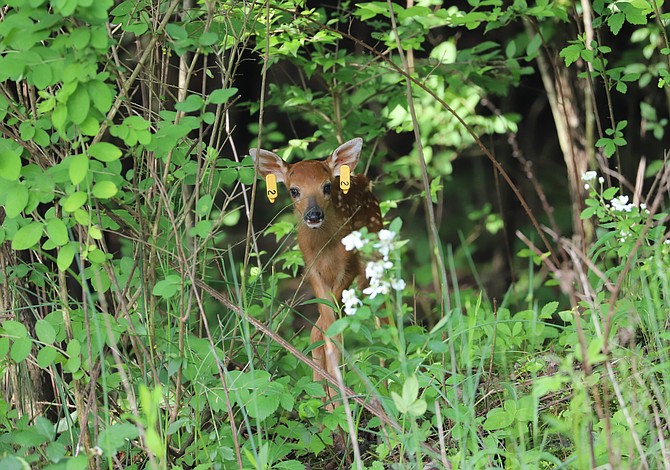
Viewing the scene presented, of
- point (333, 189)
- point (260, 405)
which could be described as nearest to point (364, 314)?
point (260, 405)

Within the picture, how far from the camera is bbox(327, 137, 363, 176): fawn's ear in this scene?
522 cm

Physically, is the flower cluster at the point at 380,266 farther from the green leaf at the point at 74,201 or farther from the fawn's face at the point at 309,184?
the fawn's face at the point at 309,184

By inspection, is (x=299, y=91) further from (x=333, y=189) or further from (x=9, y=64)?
(x=9, y=64)

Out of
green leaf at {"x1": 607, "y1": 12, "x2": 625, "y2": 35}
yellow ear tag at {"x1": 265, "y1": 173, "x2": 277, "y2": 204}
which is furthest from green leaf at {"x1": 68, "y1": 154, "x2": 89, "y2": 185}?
green leaf at {"x1": 607, "y1": 12, "x2": 625, "y2": 35}

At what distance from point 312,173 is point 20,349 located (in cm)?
240

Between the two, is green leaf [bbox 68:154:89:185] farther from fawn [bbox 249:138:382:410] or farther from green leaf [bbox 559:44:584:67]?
fawn [bbox 249:138:382:410]

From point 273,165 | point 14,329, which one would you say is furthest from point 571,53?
point 14,329

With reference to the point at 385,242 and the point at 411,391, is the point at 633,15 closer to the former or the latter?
the point at 385,242

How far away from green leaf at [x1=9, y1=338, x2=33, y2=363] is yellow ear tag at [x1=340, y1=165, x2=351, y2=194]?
2277 millimetres

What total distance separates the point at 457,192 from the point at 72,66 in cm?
655

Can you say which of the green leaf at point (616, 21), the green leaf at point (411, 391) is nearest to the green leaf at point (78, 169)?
the green leaf at point (411, 391)

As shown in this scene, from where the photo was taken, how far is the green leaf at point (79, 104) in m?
2.73

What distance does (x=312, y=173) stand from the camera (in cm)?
521

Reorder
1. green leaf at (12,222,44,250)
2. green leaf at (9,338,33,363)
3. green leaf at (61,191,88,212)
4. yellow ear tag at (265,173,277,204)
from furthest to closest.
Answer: yellow ear tag at (265,173,277,204), green leaf at (9,338,33,363), green leaf at (12,222,44,250), green leaf at (61,191,88,212)
